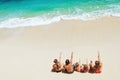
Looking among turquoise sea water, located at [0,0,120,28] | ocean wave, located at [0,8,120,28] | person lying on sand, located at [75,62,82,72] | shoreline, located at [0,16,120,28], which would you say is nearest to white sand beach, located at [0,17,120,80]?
person lying on sand, located at [75,62,82,72]

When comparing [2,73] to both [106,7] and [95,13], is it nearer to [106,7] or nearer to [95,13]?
[95,13]

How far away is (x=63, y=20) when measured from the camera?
36.2ft

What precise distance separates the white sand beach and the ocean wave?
0.37 m

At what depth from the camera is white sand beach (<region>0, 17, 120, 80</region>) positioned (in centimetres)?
786

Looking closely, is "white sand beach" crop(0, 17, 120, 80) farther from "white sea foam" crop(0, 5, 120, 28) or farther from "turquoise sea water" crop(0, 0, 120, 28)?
"turquoise sea water" crop(0, 0, 120, 28)

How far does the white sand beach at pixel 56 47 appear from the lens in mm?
7855

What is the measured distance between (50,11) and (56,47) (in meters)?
3.93

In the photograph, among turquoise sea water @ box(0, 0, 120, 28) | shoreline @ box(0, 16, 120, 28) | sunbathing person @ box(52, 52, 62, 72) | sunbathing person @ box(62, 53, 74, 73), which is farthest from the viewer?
turquoise sea water @ box(0, 0, 120, 28)

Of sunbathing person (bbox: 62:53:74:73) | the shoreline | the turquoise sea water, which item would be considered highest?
the turquoise sea water

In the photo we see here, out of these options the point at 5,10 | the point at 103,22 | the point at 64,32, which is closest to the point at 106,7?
the point at 103,22

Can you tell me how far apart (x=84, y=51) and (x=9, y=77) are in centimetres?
202

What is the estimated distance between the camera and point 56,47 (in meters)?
9.05

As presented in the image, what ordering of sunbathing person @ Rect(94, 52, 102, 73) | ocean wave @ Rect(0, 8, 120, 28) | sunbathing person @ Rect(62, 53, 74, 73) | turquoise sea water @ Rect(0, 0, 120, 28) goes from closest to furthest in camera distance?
1. sunbathing person @ Rect(94, 52, 102, 73)
2. sunbathing person @ Rect(62, 53, 74, 73)
3. ocean wave @ Rect(0, 8, 120, 28)
4. turquoise sea water @ Rect(0, 0, 120, 28)

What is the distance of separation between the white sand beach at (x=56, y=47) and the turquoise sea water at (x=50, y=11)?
608mm
